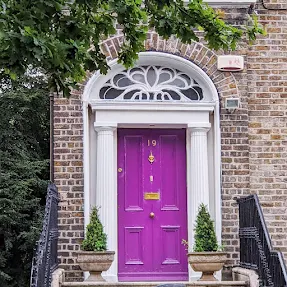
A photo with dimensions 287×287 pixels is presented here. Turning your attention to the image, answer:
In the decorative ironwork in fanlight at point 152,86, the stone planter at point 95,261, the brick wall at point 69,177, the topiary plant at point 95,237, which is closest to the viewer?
the stone planter at point 95,261

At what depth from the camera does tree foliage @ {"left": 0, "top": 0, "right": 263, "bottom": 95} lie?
15.1ft

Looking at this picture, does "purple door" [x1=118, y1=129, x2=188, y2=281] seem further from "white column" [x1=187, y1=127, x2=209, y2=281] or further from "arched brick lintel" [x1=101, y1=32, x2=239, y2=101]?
"arched brick lintel" [x1=101, y1=32, x2=239, y2=101]

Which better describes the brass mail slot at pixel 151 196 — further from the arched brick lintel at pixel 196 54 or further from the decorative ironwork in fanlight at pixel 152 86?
the arched brick lintel at pixel 196 54

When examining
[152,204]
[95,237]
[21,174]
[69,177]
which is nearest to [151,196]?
[152,204]

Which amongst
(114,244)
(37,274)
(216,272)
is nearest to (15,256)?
(114,244)

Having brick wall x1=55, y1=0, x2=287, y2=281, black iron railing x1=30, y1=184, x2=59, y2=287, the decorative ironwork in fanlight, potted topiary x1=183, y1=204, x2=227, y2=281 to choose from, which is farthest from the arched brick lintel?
black iron railing x1=30, y1=184, x2=59, y2=287

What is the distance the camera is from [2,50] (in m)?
4.60

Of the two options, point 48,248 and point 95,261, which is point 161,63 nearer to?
point 95,261

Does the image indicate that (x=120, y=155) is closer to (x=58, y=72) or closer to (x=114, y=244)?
(x=114, y=244)

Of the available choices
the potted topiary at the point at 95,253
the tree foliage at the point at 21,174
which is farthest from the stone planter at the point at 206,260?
the tree foliage at the point at 21,174

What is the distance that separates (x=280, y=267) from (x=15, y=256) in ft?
25.9

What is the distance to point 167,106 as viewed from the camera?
29.3 feet

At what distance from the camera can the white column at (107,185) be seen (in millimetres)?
8672

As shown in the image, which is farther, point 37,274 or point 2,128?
point 2,128
